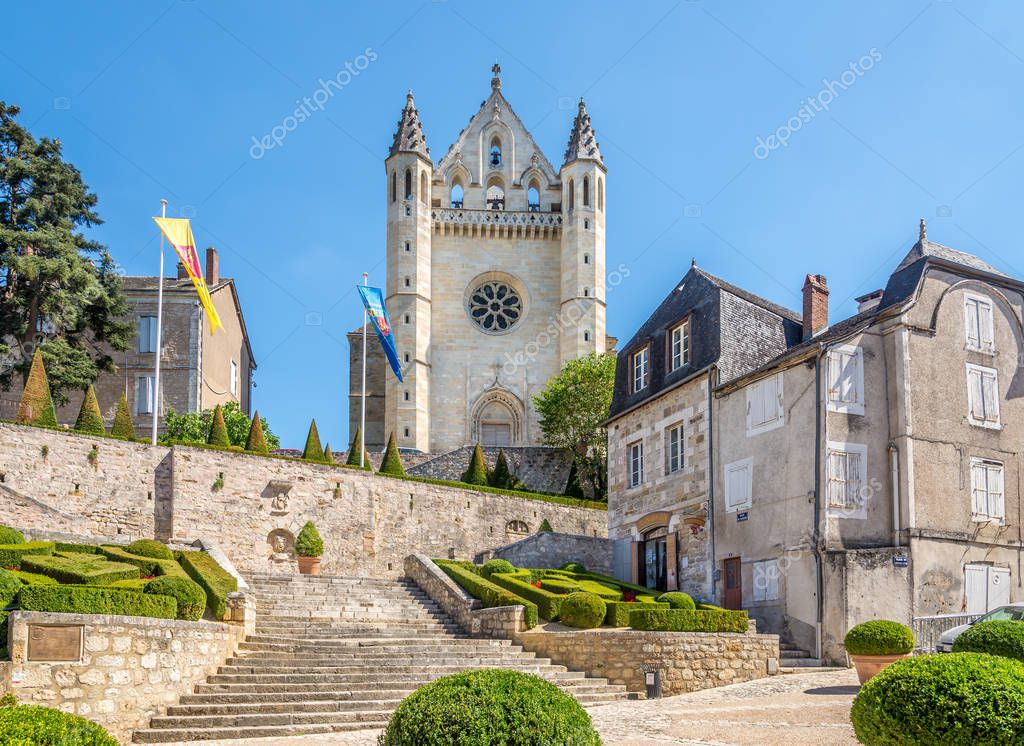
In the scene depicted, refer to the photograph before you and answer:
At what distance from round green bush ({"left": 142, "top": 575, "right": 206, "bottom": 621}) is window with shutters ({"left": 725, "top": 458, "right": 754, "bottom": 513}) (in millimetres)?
11708

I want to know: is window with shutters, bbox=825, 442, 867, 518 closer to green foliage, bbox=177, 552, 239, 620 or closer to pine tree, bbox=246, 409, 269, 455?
green foliage, bbox=177, 552, 239, 620

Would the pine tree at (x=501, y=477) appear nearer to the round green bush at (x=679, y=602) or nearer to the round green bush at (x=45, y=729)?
the round green bush at (x=679, y=602)

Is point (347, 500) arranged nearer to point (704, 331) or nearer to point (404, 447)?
point (704, 331)

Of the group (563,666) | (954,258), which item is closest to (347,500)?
(563,666)

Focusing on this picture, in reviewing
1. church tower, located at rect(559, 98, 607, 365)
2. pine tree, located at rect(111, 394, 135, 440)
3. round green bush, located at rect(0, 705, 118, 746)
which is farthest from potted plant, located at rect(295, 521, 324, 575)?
church tower, located at rect(559, 98, 607, 365)

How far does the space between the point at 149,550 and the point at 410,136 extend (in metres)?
35.6

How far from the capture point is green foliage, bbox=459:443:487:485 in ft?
129

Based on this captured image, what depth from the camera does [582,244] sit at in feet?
170

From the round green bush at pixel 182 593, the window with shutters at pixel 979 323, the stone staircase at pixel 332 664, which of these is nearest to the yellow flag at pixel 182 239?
the stone staircase at pixel 332 664

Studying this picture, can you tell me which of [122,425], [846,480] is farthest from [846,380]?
[122,425]

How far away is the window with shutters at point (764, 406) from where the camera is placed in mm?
22438

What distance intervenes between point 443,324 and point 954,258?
1228 inches

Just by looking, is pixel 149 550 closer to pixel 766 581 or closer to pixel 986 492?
pixel 766 581

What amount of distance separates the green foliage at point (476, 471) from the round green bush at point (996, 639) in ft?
85.7
